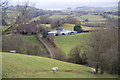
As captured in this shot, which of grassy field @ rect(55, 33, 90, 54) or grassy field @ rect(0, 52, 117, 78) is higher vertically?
grassy field @ rect(0, 52, 117, 78)

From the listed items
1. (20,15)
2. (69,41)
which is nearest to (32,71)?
(20,15)

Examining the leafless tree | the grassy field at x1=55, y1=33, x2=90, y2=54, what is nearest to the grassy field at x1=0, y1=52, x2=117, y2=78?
the leafless tree

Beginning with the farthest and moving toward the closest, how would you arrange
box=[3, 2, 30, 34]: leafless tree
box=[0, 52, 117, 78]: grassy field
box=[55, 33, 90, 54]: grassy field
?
1. box=[55, 33, 90, 54]: grassy field
2. box=[0, 52, 117, 78]: grassy field
3. box=[3, 2, 30, 34]: leafless tree

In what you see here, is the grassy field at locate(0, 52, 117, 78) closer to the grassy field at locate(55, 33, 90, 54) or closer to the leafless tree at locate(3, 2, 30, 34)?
the leafless tree at locate(3, 2, 30, 34)

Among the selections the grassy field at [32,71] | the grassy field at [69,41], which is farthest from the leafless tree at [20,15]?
the grassy field at [69,41]

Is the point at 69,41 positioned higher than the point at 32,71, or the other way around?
the point at 32,71

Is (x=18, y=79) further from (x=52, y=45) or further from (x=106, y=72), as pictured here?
(x=52, y=45)

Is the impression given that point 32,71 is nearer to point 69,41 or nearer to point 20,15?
point 20,15

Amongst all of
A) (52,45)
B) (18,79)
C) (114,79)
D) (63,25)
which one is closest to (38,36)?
(52,45)

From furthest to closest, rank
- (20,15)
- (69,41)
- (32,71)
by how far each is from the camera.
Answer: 1. (69,41)
2. (32,71)
3. (20,15)

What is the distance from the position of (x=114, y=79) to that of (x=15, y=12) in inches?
633

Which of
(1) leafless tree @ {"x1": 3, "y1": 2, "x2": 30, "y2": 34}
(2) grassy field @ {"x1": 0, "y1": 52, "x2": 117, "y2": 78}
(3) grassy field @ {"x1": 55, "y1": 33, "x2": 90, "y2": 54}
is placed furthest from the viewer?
(3) grassy field @ {"x1": 55, "y1": 33, "x2": 90, "y2": 54}

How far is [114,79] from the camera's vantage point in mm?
21188

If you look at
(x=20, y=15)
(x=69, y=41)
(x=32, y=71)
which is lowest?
(x=69, y=41)
